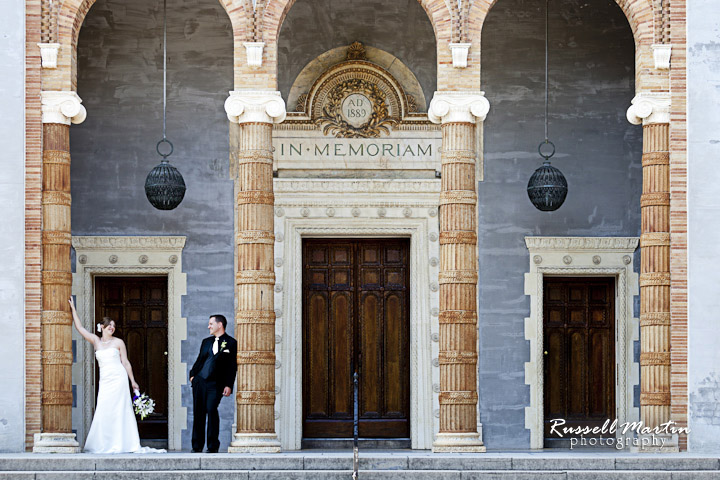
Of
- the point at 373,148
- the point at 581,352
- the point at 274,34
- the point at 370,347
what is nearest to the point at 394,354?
the point at 370,347

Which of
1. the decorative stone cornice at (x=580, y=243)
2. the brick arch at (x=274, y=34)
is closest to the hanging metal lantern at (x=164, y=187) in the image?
the brick arch at (x=274, y=34)

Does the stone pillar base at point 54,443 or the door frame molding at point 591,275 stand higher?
the door frame molding at point 591,275

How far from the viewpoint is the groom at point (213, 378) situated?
48.2 ft

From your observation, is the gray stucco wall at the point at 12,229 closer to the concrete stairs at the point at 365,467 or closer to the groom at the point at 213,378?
the concrete stairs at the point at 365,467

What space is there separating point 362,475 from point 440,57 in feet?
16.1

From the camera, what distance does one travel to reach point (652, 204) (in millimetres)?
14992

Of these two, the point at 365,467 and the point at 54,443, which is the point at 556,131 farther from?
the point at 54,443

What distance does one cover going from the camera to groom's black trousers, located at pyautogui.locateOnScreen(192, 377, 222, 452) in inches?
576

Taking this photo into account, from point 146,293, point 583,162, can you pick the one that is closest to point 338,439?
point 146,293

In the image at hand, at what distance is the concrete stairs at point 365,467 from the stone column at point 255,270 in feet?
4.41

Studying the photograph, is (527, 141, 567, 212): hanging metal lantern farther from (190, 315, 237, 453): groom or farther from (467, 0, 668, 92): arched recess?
(190, 315, 237, 453): groom

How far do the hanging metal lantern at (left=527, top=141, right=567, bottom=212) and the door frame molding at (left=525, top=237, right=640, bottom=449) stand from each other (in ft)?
3.20

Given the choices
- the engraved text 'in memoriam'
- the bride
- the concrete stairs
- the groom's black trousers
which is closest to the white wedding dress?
the bride

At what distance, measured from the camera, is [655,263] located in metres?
15.0
